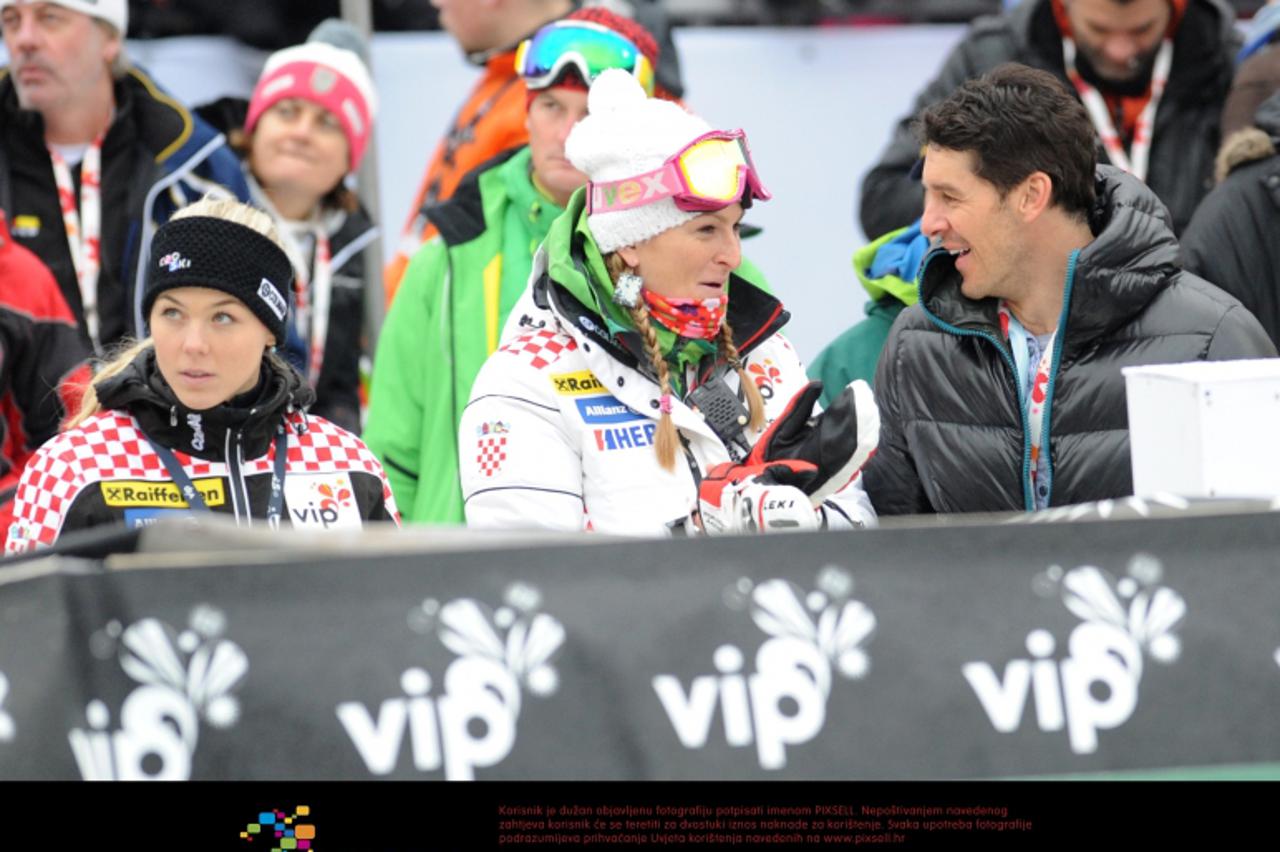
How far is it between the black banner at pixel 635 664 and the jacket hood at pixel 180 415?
4.28ft

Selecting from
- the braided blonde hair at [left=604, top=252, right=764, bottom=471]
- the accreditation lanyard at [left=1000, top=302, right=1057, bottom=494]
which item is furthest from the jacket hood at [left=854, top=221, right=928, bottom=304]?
the braided blonde hair at [left=604, top=252, right=764, bottom=471]

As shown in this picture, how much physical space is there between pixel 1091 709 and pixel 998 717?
0.37 feet

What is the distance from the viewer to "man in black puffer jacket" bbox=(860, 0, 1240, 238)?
219 inches

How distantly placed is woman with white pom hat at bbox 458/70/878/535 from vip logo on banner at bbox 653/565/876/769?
1.09 meters

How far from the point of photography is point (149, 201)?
5.60 meters

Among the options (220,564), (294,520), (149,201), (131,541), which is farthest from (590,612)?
(149,201)

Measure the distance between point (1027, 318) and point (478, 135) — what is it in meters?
2.33

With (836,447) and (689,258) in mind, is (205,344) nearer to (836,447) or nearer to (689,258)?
(689,258)

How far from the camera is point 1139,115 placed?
5.63m

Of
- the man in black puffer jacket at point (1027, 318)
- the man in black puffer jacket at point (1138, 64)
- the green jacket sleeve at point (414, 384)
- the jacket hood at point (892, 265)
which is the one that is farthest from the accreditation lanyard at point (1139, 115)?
the green jacket sleeve at point (414, 384)

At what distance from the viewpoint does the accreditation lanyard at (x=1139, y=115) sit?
18.3ft

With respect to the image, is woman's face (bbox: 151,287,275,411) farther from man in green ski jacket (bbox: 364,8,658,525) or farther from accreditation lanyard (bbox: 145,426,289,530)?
man in green ski jacket (bbox: 364,8,658,525)

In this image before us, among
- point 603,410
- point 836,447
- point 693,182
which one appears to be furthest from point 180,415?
point 836,447
